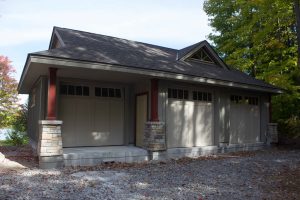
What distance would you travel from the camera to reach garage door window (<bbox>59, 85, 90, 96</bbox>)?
953cm

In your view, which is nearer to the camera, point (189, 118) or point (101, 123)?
point (101, 123)

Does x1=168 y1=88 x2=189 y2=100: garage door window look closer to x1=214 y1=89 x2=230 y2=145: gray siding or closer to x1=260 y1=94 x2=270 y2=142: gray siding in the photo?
x1=214 y1=89 x2=230 y2=145: gray siding

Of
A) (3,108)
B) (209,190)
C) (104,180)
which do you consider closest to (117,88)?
(104,180)

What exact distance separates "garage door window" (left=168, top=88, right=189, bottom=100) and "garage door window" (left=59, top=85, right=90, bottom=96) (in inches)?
118

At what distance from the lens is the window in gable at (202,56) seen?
1286cm

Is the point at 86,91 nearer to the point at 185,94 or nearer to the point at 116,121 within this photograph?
the point at 116,121

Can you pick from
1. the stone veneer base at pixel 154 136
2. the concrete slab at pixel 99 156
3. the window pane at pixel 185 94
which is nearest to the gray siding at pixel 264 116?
the window pane at pixel 185 94

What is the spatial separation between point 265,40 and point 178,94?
1018 centimetres

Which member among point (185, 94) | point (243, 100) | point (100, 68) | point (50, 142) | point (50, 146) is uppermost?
point (100, 68)

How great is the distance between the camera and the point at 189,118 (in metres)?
→ 10.4

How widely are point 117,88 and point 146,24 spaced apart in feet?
20.8

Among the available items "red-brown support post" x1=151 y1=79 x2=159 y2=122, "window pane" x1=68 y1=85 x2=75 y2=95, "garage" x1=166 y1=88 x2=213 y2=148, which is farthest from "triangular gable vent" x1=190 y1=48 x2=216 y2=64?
"window pane" x1=68 y1=85 x2=75 y2=95

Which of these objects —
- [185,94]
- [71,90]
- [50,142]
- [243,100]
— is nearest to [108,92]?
[71,90]

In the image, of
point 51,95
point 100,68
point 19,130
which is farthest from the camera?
point 19,130
